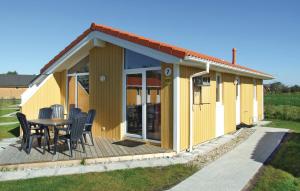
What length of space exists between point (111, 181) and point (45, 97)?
24.0ft

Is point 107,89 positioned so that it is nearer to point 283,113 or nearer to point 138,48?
point 138,48

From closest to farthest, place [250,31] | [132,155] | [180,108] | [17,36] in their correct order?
1. [132,155]
2. [180,108]
3. [17,36]
4. [250,31]

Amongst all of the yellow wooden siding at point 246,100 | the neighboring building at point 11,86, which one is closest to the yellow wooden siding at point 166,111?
the yellow wooden siding at point 246,100

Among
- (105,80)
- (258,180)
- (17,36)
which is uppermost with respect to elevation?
(17,36)

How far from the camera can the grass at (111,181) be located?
530 cm

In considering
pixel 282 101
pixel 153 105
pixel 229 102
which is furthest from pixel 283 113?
pixel 282 101

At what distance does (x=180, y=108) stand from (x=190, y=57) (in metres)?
1.54

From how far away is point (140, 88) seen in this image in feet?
29.3

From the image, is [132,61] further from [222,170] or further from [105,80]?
[222,170]

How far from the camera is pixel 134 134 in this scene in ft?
30.3

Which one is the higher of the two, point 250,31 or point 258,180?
point 250,31

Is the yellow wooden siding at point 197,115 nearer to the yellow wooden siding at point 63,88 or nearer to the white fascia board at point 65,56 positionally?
the white fascia board at point 65,56

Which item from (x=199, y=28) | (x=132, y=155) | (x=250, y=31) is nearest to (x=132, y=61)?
(x=132, y=155)

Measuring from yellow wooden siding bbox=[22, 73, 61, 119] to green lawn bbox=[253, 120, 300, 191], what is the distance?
8.98m
